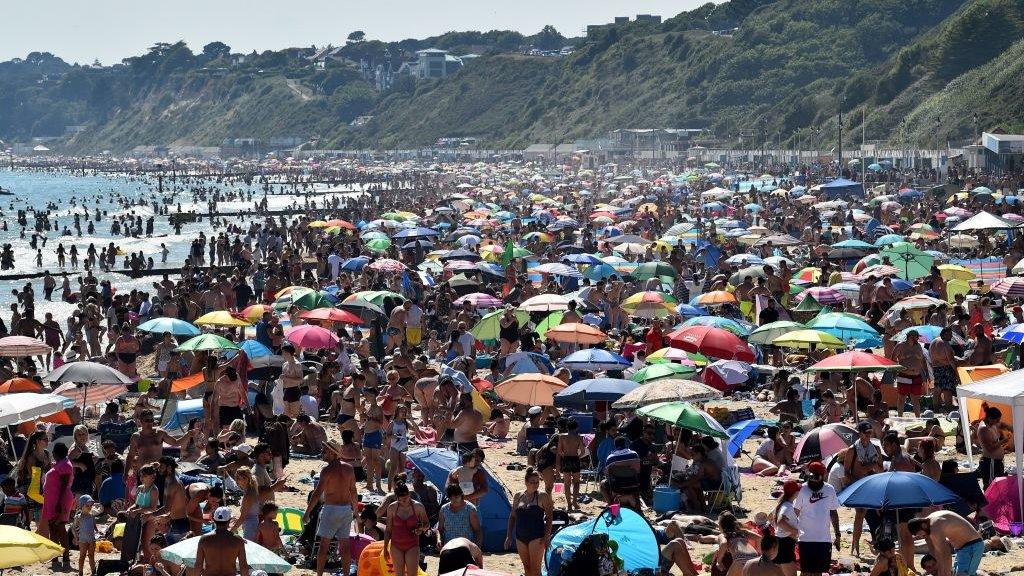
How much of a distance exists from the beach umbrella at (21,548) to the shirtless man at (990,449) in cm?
694

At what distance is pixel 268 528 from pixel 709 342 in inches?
287

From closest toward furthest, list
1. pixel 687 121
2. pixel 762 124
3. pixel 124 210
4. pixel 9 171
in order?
1. pixel 124 210
2. pixel 762 124
3. pixel 687 121
4. pixel 9 171

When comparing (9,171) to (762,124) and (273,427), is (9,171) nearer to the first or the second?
(762,124)

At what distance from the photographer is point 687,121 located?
11069 cm

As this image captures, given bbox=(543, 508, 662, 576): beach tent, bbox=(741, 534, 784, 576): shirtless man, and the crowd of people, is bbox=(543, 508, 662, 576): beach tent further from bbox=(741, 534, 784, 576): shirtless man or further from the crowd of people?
bbox=(741, 534, 784, 576): shirtless man

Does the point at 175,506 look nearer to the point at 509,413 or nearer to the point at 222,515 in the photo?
the point at 222,515

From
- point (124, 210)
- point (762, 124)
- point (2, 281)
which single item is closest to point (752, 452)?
point (2, 281)

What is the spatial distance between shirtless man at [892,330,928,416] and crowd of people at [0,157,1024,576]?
2 cm

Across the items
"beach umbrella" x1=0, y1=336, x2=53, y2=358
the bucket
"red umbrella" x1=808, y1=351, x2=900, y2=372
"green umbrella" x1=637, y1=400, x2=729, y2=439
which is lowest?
the bucket

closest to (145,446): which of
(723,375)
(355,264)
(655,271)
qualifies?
(723,375)

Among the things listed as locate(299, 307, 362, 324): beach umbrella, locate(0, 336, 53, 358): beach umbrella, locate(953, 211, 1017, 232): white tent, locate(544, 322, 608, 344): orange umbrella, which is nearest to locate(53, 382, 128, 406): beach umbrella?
locate(0, 336, 53, 358): beach umbrella

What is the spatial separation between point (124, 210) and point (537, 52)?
383 ft

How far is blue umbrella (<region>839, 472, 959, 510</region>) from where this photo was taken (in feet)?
28.3

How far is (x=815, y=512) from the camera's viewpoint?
870cm
